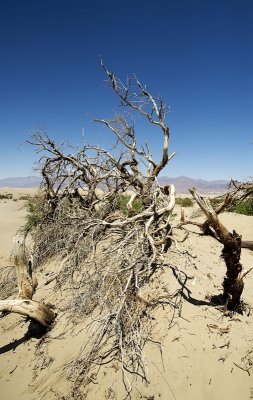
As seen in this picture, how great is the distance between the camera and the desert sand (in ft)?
12.5

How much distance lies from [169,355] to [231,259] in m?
1.57

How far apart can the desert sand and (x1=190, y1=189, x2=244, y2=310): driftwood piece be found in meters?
0.28

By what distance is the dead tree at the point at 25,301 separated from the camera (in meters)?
5.17

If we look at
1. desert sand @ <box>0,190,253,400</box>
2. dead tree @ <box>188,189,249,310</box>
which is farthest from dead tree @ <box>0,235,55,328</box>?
dead tree @ <box>188,189,249,310</box>

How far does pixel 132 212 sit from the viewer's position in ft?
24.9

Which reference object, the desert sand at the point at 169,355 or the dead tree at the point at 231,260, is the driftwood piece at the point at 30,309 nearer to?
the desert sand at the point at 169,355

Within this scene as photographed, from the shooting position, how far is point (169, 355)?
13.7 feet

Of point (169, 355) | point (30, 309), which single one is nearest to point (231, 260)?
point (169, 355)

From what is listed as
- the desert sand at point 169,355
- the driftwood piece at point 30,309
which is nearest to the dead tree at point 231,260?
the desert sand at point 169,355

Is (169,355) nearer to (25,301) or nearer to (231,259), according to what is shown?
(231,259)

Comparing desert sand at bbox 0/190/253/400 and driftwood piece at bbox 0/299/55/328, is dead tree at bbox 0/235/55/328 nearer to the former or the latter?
driftwood piece at bbox 0/299/55/328

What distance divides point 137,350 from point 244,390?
4.46ft

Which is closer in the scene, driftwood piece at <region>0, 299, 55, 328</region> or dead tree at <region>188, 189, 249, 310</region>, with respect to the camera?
dead tree at <region>188, 189, 249, 310</region>

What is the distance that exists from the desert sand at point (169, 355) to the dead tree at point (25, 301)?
12.3 inches
